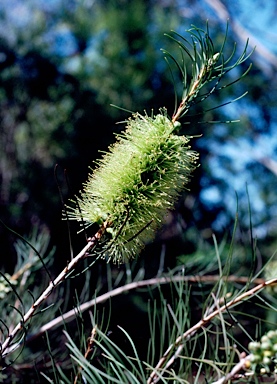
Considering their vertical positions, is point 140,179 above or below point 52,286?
above

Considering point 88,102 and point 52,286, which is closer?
point 52,286

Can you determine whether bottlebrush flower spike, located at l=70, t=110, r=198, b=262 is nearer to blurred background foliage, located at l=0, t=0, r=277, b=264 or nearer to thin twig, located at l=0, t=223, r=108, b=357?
thin twig, located at l=0, t=223, r=108, b=357

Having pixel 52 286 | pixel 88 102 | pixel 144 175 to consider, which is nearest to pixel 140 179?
pixel 144 175

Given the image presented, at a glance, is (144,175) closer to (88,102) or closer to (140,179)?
(140,179)

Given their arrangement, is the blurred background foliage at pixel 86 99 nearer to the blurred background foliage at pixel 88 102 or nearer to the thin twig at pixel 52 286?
the blurred background foliage at pixel 88 102

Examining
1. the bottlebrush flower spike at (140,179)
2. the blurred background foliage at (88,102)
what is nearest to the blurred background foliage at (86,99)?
the blurred background foliage at (88,102)

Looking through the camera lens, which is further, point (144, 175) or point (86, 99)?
point (86, 99)

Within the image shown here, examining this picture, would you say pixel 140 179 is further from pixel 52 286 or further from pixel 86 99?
pixel 86 99

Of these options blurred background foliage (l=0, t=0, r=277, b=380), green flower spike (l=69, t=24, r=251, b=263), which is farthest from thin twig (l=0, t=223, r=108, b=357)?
blurred background foliage (l=0, t=0, r=277, b=380)

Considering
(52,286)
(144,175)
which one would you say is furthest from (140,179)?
(52,286)

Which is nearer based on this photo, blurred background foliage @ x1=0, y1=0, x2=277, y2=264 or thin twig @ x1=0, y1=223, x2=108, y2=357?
thin twig @ x1=0, y1=223, x2=108, y2=357

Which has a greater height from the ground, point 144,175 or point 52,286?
point 144,175
